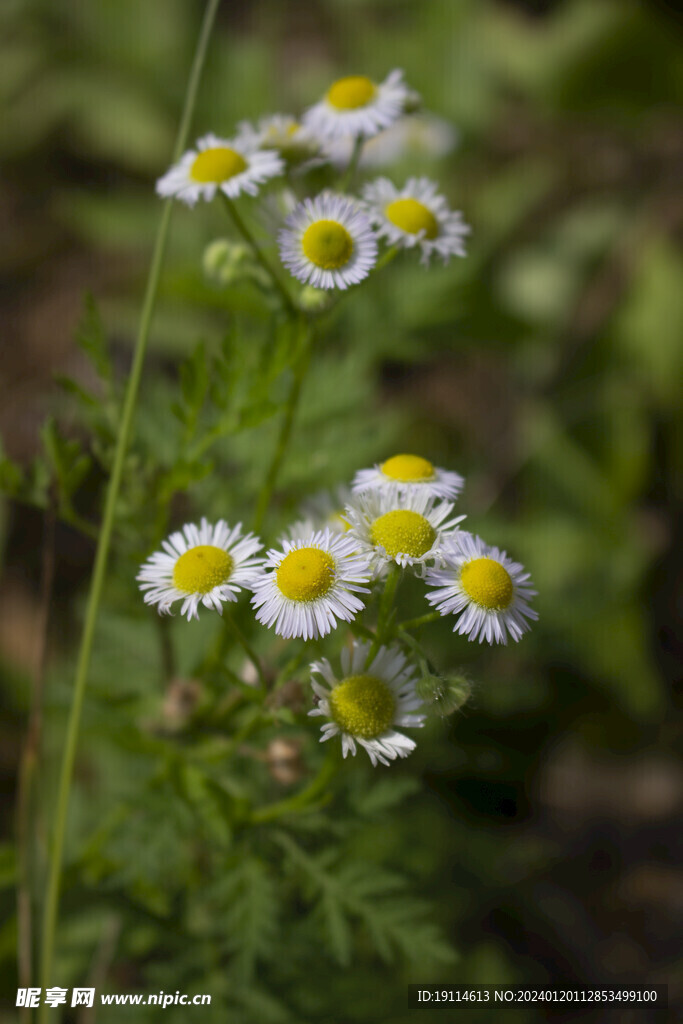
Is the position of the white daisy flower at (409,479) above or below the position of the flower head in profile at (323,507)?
below

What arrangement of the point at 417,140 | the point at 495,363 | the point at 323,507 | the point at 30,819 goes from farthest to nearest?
the point at 495,363 → the point at 417,140 → the point at 323,507 → the point at 30,819

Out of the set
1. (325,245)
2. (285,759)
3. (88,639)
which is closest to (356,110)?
(325,245)

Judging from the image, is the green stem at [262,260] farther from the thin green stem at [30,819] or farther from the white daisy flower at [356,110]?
the thin green stem at [30,819]

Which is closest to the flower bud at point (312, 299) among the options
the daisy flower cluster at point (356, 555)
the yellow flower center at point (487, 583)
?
the daisy flower cluster at point (356, 555)

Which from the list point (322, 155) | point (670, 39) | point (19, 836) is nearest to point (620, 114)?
point (670, 39)

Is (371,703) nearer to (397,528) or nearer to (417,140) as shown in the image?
(397,528)

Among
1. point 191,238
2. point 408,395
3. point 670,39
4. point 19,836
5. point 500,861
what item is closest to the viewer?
point 19,836

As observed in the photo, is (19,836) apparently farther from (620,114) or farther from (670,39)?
(670,39)
